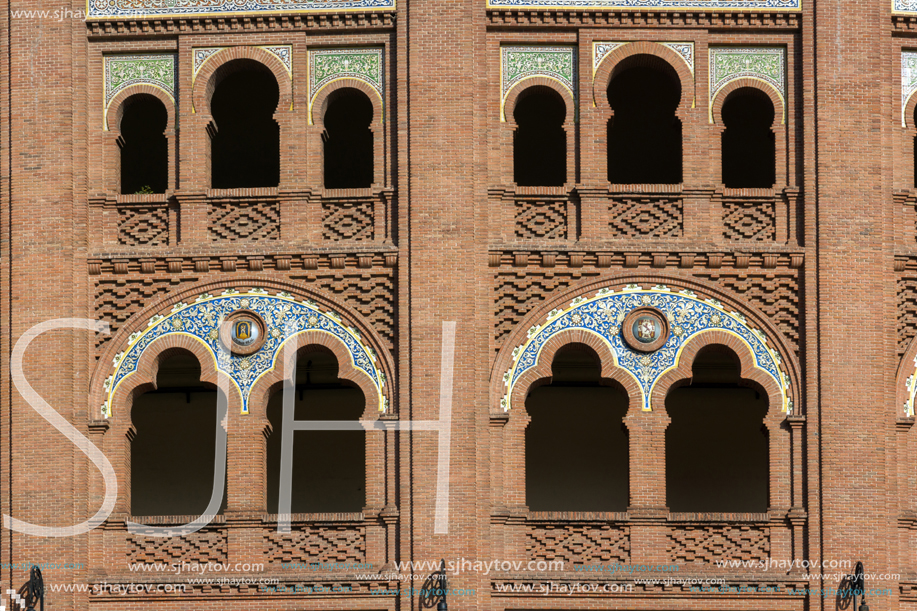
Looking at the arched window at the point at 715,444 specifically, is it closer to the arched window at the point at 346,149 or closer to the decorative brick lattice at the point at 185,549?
the arched window at the point at 346,149

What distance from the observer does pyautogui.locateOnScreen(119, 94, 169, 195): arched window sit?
2669cm

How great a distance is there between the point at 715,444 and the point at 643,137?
529 cm

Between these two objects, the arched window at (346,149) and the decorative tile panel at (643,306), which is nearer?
the decorative tile panel at (643,306)

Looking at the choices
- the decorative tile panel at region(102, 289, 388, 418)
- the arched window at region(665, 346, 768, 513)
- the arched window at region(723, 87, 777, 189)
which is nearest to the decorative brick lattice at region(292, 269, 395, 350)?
the decorative tile panel at region(102, 289, 388, 418)

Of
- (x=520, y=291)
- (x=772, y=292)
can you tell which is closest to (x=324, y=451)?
(x=520, y=291)

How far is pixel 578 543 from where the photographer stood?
72.2ft

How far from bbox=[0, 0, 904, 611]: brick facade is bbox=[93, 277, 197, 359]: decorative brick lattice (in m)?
0.05

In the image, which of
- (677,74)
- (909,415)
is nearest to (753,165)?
(677,74)

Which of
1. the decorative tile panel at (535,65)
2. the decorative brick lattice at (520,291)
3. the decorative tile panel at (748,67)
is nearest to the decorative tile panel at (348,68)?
the decorative tile panel at (535,65)

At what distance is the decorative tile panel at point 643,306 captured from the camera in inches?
882

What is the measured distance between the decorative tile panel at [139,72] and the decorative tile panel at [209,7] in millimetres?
600

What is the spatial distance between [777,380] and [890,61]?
488cm

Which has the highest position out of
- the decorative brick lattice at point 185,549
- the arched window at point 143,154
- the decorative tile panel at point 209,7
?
the decorative tile panel at point 209,7

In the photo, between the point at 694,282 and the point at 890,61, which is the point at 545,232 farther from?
the point at 890,61
